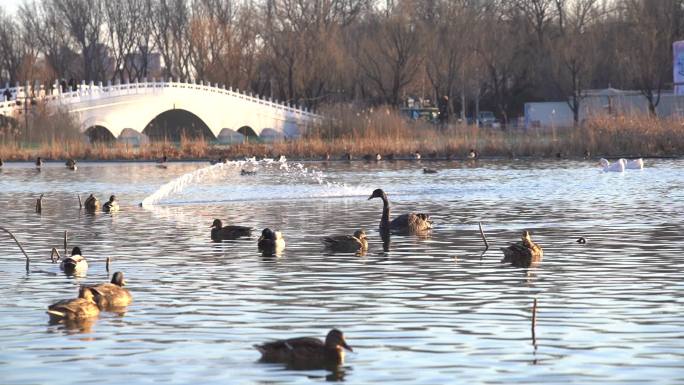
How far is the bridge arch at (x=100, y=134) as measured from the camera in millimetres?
89219

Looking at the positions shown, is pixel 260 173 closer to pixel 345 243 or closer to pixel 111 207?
pixel 111 207

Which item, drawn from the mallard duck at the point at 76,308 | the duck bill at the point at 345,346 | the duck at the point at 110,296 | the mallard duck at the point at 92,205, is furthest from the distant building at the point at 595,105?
the duck bill at the point at 345,346

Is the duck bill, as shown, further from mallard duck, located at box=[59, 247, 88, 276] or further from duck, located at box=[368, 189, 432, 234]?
duck, located at box=[368, 189, 432, 234]

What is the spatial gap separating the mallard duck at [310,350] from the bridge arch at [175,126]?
275ft

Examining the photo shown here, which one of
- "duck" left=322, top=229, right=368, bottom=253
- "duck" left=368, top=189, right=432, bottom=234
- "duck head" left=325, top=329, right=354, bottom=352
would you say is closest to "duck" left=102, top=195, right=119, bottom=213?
"duck" left=368, top=189, right=432, bottom=234

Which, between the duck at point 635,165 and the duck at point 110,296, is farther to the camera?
the duck at point 635,165

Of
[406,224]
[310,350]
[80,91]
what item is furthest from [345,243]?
[80,91]

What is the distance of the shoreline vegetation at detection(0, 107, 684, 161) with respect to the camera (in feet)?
204

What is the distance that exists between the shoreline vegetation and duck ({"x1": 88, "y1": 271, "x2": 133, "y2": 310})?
4574 cm

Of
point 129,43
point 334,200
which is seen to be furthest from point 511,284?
point 129,43

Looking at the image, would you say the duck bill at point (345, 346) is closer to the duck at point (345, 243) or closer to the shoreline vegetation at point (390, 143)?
the duck at point (345, 243)

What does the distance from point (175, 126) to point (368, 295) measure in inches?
3300

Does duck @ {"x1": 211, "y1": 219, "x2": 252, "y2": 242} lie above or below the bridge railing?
below

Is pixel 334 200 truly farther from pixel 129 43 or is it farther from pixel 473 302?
pixel 129 43
